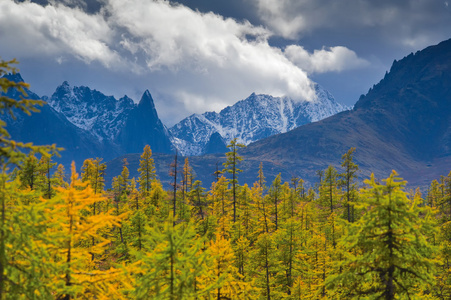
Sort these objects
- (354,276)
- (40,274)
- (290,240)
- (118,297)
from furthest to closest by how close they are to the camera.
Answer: (290,240)
(354,276)
(118,297)
(40,274)

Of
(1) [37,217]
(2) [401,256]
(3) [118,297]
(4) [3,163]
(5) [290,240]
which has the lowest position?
(5) [290,240]

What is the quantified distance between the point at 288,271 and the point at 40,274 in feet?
85.3

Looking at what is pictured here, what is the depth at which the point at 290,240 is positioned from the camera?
2731 cm

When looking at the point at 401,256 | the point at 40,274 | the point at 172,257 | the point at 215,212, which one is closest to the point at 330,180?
the point at 215,212

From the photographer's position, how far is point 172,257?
870 cm

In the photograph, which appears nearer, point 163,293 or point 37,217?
point 37,217

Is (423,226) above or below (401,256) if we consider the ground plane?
above

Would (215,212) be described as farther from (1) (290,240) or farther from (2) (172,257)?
(2) (172,257)

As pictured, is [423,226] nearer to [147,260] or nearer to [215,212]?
[147,260]

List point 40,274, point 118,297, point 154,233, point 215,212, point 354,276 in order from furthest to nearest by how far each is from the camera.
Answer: point 215,212, point 354,276, point 154,233, point 118,297, point 40,274

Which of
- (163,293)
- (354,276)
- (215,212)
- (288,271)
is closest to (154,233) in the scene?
(163,293)

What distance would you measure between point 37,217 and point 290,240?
24521mm

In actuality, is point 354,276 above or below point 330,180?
below

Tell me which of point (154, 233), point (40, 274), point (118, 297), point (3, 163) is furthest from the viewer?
point (154, 233)
